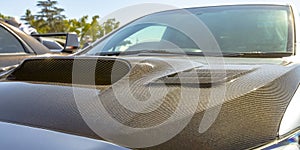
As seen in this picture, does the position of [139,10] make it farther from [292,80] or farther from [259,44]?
[292,80]

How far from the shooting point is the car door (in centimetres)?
361

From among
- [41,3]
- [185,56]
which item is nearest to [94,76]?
[185,56]

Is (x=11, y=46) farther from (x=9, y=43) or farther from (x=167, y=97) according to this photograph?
(x=167, y=97)

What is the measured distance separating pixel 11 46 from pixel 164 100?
3052 mm

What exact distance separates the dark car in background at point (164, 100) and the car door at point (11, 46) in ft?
6.44

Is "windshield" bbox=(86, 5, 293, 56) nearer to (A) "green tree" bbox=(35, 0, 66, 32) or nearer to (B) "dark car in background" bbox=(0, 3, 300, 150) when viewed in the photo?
(B) "dark car in background" bbox=(0, 3, 300, 150)

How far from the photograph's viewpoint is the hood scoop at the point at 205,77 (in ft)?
4.25

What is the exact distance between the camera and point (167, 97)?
120 cm

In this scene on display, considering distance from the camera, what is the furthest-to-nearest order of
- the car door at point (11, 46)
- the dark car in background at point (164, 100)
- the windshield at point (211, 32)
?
Answer: the car door at point (11, 46) → the windshield at point (211, 32) → the dark car in background at point (164, 100)

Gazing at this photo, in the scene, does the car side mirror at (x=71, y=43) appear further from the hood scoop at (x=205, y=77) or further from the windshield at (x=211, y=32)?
the hood scoop at (x=205, y=77)

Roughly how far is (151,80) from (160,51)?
2.87ft

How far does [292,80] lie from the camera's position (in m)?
1.29

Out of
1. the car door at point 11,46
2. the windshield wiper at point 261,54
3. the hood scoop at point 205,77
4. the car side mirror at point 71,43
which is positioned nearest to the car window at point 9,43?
the car door at point 11,46

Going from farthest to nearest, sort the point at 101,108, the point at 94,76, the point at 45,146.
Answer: the point at 94,76 < the point at 101,108 < the point at 45,146
